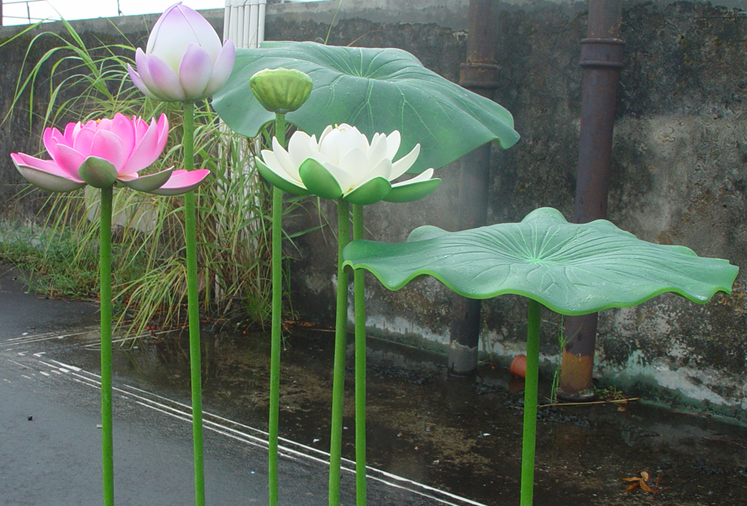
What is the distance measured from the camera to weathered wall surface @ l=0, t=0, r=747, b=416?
8.32 ft

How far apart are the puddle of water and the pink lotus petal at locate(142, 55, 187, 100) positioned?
1.49m

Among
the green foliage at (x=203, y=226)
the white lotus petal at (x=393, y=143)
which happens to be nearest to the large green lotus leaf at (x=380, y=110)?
the white lotus petal at (x=393, y=143)

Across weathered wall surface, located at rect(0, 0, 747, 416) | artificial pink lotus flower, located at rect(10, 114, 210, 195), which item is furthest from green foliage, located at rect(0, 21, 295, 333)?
artificial pink lotus flower, located at rect(10, 114, 210, 195)

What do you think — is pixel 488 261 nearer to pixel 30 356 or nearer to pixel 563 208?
Answer: pixel 563 208

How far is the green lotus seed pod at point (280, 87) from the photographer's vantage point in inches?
36.7

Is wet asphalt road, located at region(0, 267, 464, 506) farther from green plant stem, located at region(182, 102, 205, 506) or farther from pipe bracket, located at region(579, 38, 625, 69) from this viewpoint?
pipe bracket, located at region(579, 38, 625, 69)

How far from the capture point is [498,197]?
3.11 meters

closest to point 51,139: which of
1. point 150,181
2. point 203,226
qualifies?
point 150,181

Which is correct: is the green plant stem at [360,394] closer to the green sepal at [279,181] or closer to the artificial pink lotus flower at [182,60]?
the green sepal at [279,181]

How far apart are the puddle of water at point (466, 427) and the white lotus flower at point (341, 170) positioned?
137 centimetres

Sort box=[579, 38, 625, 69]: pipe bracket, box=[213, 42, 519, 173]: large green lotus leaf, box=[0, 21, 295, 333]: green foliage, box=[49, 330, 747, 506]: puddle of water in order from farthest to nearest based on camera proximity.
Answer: box=[0, 21, 295, 333]: green foliage → box=[579, 38, 625, 69]: pipe bracket → box=[49, 330, 747, 506]: puddle of water → box=[213, 42, 519, 173]: large green lotus leaf

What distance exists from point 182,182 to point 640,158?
2313 mm

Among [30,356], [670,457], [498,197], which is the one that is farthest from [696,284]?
[30,356]

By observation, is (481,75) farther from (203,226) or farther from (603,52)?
(203,226)
